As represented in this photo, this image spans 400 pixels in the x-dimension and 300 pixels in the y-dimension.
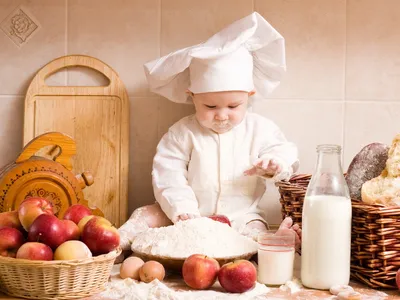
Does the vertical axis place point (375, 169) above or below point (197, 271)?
above

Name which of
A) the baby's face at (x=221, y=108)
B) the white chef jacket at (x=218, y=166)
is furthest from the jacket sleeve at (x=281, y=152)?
the baby's face at (x=221, y=108)

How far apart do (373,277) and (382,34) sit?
0.83 metres

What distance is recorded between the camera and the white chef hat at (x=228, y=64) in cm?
157

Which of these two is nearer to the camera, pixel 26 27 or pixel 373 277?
pixel 373 277

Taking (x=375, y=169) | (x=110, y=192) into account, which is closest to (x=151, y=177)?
(x=110, y=192)

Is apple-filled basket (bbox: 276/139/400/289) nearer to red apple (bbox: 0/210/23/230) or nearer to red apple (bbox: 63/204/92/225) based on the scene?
red apple (bbox: 63/204/92/225)

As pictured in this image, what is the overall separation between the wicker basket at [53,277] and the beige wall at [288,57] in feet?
2.20

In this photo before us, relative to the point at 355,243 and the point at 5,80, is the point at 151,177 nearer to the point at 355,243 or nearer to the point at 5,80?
the point at 5,80

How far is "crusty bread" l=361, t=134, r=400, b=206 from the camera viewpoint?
49.3 inches

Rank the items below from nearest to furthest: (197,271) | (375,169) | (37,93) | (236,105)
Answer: (197,271) → (375,169) → (236,105) → (37,93)

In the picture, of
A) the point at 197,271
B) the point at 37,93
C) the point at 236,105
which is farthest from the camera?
the point at 37,93

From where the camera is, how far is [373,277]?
1248 mm

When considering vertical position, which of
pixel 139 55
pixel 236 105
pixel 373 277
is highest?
pixel 139 55

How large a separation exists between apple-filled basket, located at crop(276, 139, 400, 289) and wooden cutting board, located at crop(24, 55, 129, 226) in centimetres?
59
